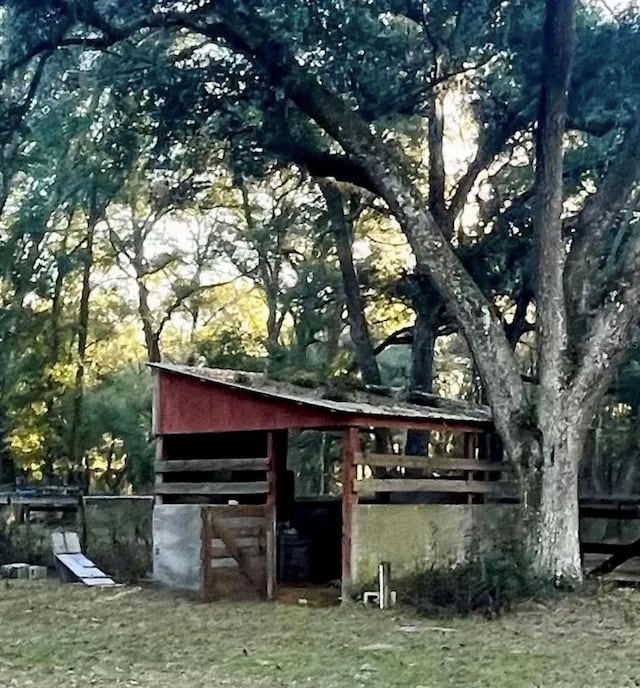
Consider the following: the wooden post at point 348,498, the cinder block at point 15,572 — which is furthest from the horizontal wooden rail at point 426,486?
the cinder block at point 15,572

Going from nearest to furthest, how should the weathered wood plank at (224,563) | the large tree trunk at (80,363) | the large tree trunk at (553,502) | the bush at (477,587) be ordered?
1. the bush at (477,587)
2. the large tree trunk at (553,502)
3. the weathered wood plank at (224,563)
4. the large tree trunk at (80,363)

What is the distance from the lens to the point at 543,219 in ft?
43.3

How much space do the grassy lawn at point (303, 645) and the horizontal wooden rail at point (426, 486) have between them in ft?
5.16

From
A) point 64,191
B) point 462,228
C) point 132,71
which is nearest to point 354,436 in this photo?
point 132,71

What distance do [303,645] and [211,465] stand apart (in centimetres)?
507

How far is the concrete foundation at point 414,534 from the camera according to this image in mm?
12617

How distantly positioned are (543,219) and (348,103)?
3.12 metres

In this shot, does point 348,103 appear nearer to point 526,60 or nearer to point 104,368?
point 526,60

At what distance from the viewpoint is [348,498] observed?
12516mm

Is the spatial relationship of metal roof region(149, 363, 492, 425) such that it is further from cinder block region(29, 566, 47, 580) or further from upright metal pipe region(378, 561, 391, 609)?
cinder block region(29, 566, 47, 580)

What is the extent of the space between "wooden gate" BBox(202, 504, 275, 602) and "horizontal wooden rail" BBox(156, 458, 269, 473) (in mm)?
564

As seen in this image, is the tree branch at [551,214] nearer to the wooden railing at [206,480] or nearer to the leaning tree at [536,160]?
the leaning tree at [536,160]

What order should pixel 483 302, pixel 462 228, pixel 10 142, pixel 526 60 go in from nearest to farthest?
1. pixel 10 142
2. pixel 483 302
3. pixel 526 60
4. pixel 462 228

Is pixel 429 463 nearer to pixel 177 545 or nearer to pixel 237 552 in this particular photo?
pixel 237 552
